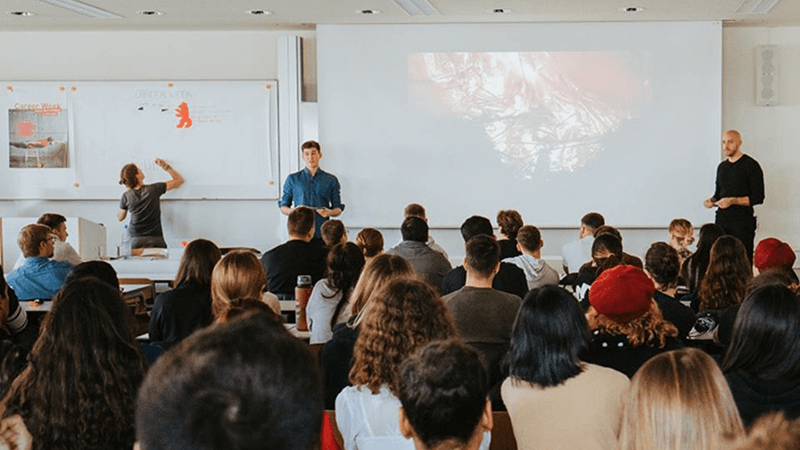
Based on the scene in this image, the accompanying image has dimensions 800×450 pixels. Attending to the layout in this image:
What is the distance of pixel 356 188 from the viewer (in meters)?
10.0

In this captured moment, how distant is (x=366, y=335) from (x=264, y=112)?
7.28 meters

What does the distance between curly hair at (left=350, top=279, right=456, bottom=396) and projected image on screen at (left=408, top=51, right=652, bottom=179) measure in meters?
6.95

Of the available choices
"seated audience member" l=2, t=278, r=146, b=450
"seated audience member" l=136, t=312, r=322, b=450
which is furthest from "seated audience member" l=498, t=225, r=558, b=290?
"seated audience member" l=136, t=312, r=322, b=450

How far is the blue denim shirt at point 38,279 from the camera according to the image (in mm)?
6406

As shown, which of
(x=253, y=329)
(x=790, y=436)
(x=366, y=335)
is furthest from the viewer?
(x=366, y=335)

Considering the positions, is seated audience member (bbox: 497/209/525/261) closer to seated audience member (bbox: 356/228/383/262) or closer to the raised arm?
seated audience member (bbox: 356/228/383/262)

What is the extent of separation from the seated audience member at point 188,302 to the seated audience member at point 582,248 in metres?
3.29

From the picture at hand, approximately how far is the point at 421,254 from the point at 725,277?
2050 mm

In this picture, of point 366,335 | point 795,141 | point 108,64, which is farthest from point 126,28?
point 366,335

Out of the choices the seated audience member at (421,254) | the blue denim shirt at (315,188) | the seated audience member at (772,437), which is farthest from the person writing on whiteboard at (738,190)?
the seated audience member at (772,437)

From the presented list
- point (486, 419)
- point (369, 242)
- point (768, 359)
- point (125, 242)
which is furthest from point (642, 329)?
point (125, 242)

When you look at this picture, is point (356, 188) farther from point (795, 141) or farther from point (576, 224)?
point (795, 141)

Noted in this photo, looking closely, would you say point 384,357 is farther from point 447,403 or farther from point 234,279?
point 234,279

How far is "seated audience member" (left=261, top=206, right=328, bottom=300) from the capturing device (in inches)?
250
